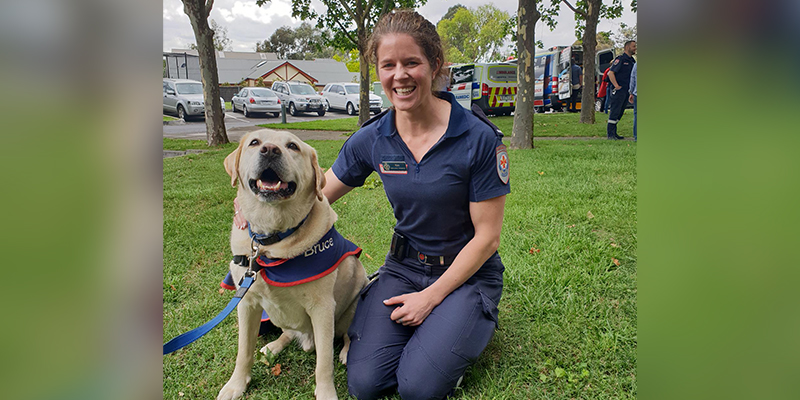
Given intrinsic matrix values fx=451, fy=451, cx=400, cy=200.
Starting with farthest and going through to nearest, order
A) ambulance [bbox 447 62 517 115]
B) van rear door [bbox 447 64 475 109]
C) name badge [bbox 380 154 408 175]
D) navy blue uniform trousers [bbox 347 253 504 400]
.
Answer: van rear door [bbox 447 64 475 109]
ambulance [bbox 447 62 517 115]
name badge [bbox 380 154 408 175]
navy blue uniform trousers [bbox 347 253 504 400]

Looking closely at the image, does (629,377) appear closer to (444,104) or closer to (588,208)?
(444,104)

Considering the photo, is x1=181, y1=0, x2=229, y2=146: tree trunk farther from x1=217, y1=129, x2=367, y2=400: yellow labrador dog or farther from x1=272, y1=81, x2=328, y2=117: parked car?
x1=272, y1=81, x2=328, y2=117: parked car

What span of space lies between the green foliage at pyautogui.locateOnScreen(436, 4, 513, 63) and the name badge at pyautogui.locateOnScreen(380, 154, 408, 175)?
6274 centimetres

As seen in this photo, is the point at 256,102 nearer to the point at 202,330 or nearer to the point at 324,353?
the point at 324,353

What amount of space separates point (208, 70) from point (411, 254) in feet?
34.3

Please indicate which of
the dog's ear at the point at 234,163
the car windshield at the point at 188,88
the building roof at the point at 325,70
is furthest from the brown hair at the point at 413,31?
the building roof at the point at 325,70

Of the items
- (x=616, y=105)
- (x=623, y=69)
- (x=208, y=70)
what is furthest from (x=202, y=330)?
(x=623, y=69)

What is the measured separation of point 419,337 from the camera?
247 centimetres

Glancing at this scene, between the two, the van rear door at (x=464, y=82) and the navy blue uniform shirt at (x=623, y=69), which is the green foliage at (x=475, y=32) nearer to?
the van rear door at (x=464, y=82)

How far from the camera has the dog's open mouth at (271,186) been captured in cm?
221

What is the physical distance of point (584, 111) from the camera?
50.3ft

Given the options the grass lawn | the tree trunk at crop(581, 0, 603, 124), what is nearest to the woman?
the grass lawn

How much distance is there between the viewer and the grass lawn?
7.95ft
